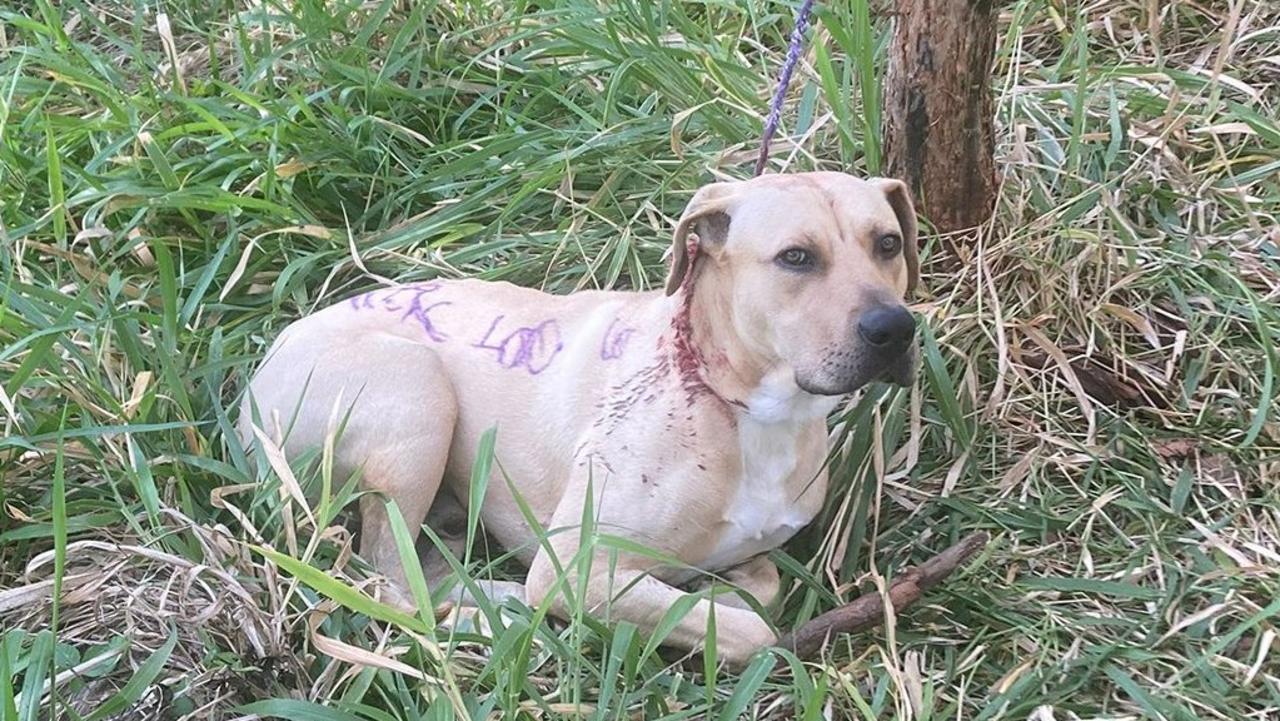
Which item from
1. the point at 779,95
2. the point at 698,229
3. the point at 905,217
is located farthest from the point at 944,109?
the point at 698,229

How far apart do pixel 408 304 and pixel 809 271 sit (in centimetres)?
107

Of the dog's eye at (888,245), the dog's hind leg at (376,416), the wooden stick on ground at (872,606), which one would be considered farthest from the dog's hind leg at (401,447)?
the dog's eye at (888,245)

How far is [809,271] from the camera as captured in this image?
254 centimetres

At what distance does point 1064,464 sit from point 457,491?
137 centimetres

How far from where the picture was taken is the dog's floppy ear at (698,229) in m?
2.65

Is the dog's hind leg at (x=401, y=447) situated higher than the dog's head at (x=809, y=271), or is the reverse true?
the dog's head at (x=809, y=271)

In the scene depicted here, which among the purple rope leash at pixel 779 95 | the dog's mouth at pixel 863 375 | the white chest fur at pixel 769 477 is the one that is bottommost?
the white chest fur at pixel 769 477

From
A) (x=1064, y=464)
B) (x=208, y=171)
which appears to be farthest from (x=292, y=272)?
(x=1064, y=464)

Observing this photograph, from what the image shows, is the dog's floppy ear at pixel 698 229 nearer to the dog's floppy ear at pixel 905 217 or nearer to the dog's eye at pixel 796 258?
the dog's eye at pixel 796 258

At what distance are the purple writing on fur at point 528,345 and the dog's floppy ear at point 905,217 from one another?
2.50 ft

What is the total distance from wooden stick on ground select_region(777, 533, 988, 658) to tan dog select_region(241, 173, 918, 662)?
0.07 meters

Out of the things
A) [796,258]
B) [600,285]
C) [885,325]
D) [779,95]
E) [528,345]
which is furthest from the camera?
[600,285]

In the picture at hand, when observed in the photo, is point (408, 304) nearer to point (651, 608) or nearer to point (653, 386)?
point (653, 386)

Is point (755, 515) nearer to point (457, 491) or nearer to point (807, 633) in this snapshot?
point (807, 633)
